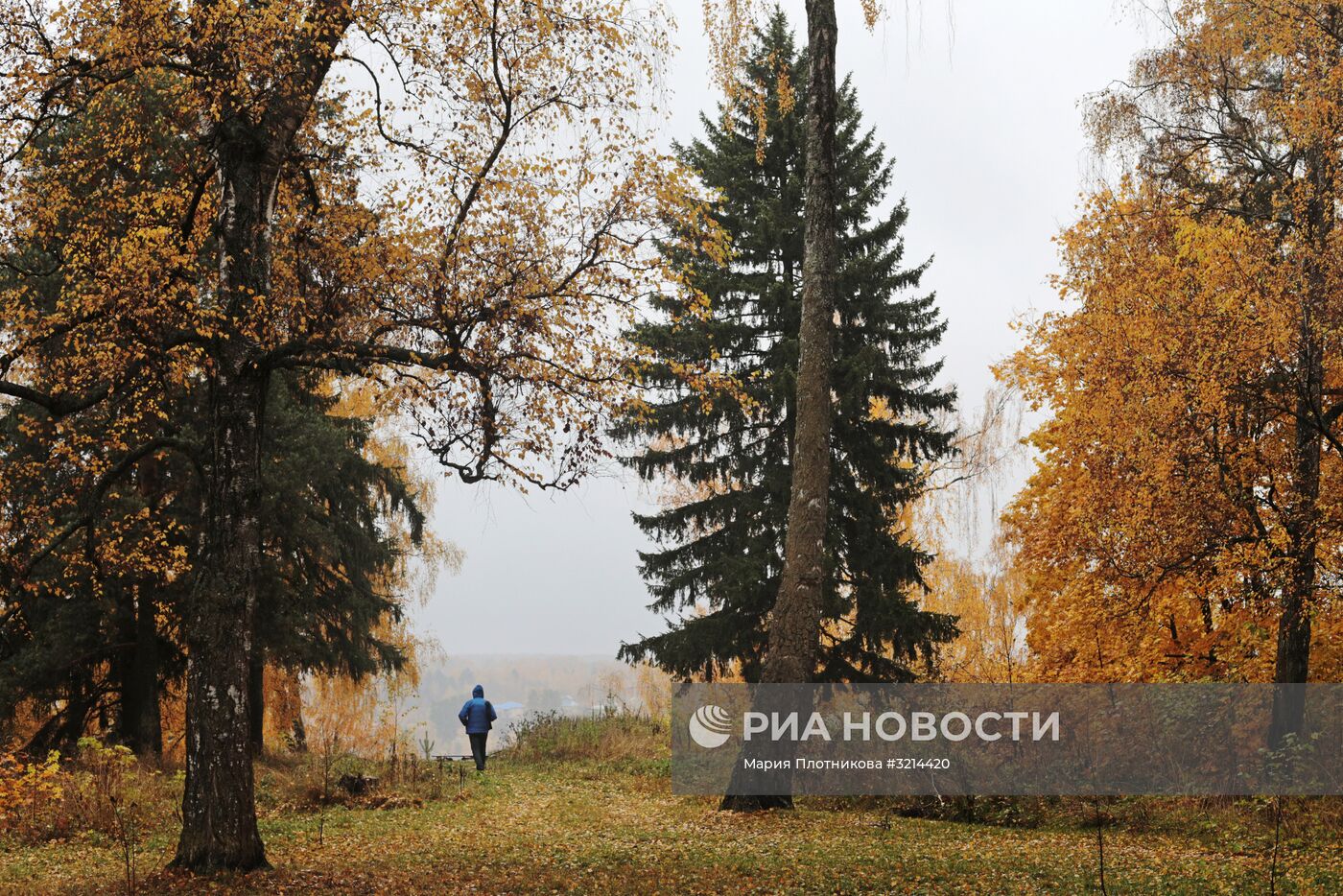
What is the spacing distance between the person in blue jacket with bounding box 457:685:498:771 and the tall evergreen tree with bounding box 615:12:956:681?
9.24 ft

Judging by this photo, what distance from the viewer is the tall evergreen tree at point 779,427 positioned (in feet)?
57.9

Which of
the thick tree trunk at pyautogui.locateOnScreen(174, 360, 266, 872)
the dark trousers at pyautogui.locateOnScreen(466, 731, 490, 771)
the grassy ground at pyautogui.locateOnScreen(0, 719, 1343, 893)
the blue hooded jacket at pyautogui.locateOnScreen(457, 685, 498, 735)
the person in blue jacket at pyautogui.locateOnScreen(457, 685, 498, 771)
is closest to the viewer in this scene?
the grassy ground at pyautogui.locateOnScreen(0, 719, 1343, 893)

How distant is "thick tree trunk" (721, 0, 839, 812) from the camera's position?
12.2 metres

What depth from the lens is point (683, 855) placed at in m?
9.24

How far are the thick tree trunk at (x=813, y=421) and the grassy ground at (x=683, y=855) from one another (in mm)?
1881

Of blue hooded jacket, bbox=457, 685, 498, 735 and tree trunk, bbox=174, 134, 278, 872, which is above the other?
tree trunk, bbox=174, 134, 278, 872

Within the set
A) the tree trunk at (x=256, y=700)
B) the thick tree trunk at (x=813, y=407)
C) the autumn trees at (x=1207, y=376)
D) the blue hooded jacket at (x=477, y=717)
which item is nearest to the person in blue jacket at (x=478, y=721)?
the blue hooded jacket at (x=477, y=717)

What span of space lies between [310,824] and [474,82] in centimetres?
835

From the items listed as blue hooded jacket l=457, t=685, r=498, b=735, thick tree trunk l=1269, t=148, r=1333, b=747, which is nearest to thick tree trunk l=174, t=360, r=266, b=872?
blue hooded jacket l=457, t=685, r=498, b=735

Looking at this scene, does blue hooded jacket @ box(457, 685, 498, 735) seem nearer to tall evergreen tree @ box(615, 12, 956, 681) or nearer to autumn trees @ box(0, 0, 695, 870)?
tall evergreen tree @ box(615, 12, 956, 681)

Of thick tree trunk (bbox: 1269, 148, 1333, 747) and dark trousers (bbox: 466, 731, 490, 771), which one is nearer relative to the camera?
thick tree trunk (bbox: 1269, 148, 1333, 747)

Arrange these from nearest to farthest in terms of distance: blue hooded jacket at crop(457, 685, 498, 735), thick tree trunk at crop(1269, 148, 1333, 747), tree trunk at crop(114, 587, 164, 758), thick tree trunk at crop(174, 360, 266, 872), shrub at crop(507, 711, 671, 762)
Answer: thick tree trunk at crop(174, 360, 266, 872) < thick tree trunk at crop(1269, 148, 1333, 747) < tree trunk at crop(114, 587, 164, 758) < blue hooded jacket at crop(457, 685, 498, 735) < shrub at crop(507, 711, 671, 762)

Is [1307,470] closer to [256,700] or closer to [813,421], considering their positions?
[813,421]

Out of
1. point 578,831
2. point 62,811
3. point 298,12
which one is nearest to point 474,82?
point 298,12
